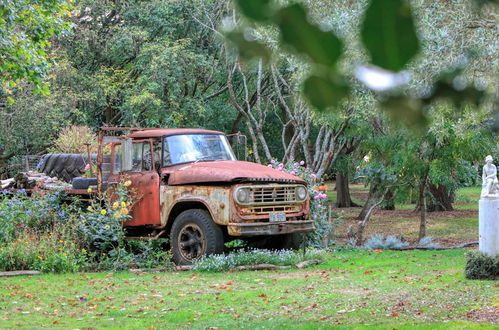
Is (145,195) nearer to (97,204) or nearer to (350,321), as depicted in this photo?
(97,204)

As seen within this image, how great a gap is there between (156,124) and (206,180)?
1148cm

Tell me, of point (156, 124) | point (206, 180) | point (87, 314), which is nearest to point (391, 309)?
point (87, 314)

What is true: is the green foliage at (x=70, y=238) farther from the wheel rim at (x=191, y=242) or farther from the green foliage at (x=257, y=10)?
the green foliage at (x=257, y=10)

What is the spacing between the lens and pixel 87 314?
23.0 feet

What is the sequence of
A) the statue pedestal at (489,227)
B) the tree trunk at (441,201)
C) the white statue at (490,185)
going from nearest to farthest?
the statue pedestal at (489,227)
the white statue at (490,185)
the tree trunk at (441,201)

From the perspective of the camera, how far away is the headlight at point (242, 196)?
10453 millimetres

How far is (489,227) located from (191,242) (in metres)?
4.29

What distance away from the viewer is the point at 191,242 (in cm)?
1095

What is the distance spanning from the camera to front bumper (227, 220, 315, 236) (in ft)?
34.0

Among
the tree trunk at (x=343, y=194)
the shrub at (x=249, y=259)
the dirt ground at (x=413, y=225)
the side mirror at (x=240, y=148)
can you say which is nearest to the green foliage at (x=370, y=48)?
the shrub at (x=249, y=259)

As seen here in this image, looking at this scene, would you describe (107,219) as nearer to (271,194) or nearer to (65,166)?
(271,194)

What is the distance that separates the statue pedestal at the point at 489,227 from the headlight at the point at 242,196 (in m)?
3.30

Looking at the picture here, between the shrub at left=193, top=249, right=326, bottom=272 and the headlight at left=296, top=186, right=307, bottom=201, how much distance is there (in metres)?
0.86

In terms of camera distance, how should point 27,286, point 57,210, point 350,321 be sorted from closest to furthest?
point 350,321
point 27,286
point 57,210
